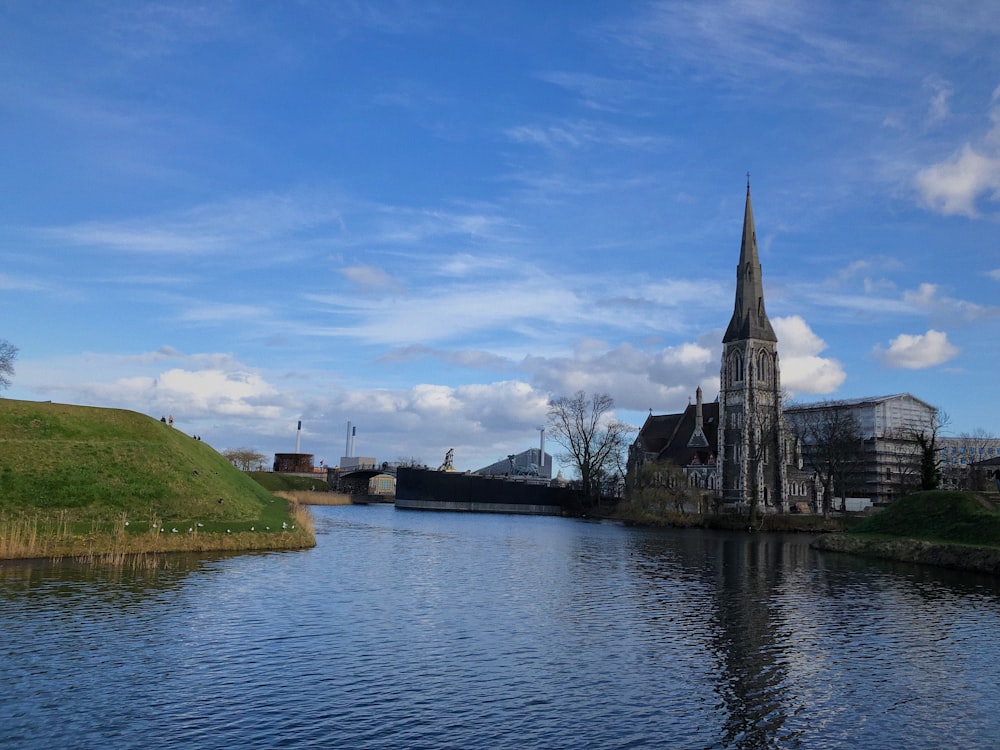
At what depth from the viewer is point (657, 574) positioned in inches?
1858

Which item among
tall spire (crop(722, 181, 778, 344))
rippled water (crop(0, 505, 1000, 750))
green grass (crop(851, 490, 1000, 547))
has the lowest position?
rippled water (crop(0, 505, 1000, 750))

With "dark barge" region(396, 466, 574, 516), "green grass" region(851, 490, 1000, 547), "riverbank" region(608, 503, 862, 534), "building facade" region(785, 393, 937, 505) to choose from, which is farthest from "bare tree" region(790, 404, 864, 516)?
"dark barge" region(396, 466, 574, 516)

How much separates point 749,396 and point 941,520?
72.6 m

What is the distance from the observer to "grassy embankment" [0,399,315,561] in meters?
40.7

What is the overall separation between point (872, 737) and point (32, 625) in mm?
24512

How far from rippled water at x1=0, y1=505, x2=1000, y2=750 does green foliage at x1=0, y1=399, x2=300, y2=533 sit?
8180 millimetres

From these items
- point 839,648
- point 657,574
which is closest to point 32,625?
point 839,648

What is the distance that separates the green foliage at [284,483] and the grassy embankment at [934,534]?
10407cm

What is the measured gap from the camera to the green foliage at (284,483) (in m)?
149

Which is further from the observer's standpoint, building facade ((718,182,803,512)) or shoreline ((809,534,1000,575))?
building facade ((718,182,803,512))

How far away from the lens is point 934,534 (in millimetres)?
64312

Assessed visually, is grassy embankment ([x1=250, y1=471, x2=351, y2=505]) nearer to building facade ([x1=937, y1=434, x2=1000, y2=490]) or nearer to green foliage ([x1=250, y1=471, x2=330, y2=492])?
green foliage ([x1=250, y1=471, x2=330, y2=492])

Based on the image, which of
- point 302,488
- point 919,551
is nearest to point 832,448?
point 919,551

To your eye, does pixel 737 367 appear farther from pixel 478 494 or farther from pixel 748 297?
pixel 478 494
